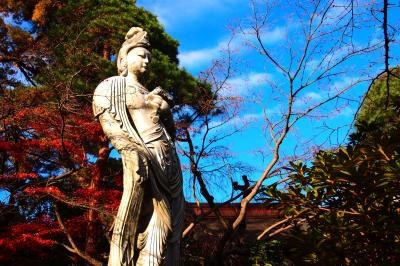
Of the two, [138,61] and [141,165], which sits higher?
[138,61]

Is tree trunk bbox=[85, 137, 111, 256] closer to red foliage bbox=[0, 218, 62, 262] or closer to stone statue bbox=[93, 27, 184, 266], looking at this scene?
red foliage bbox=[0, 218, 62, 262]

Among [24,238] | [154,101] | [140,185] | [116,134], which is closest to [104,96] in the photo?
[116,134]

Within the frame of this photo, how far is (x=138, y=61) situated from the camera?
16.0ft

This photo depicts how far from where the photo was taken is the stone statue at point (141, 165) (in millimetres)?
4105

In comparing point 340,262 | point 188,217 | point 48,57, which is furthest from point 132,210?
point 188,217

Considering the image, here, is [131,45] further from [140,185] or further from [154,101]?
[140,185]

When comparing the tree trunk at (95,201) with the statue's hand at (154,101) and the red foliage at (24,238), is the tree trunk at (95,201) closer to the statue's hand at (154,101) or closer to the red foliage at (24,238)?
the red foliage at (24,238)

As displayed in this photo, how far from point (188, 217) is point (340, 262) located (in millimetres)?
6263

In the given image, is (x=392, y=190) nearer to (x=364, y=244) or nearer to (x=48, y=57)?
(x=364, y=244)

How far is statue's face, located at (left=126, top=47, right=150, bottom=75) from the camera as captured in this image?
4.87m

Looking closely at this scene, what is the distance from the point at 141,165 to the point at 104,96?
0.84 meters

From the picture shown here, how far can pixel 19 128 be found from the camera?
10508mm

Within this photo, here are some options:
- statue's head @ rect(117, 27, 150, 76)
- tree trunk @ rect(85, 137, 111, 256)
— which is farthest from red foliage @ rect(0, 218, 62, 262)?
statue's head @ rect(117, 27, 150, 76)

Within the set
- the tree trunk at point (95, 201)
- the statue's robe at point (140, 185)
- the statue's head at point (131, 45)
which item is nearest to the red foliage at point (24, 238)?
the tree trunk at point (95, 201)
